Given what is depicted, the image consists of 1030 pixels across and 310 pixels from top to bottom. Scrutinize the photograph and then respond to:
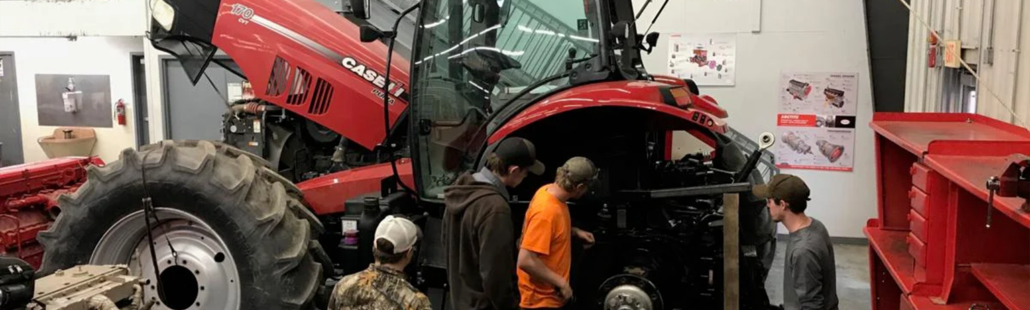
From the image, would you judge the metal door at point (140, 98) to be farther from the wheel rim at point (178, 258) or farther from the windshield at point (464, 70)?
the windshield at point (464, 70)

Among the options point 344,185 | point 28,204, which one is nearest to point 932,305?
point 344,185

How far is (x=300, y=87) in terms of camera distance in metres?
4.84

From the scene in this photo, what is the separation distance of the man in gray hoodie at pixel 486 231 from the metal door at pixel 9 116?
8533mm

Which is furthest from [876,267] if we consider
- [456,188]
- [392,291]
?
[392,291]

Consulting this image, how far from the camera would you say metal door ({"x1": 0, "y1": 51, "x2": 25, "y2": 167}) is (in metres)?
10.0

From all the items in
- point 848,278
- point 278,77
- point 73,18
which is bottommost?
point 848,278

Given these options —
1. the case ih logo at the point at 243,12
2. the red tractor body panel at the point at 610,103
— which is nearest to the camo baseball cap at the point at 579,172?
the red tractor body panel at the point at 610,103

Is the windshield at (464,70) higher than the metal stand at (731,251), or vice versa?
the windshield at (464,70)

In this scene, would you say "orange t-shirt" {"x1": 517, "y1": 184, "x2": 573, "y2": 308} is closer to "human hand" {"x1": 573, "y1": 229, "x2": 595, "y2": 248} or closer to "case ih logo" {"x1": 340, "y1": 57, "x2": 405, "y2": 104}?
"human hand" {"x1": 573, "y1": 229, "x2": 595, "y2": 248}

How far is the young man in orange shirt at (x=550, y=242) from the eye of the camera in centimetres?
338

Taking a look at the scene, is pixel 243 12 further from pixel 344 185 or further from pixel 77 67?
pixel 77 67

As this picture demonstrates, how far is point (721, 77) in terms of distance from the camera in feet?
25.4

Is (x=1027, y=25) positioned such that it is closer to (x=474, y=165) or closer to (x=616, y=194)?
(x=616, y=194)

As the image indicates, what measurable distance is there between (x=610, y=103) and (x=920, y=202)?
1.34 metres
